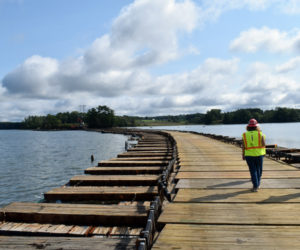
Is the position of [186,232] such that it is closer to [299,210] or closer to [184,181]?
[299,210]

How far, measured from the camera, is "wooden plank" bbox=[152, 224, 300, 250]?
4.15 metres

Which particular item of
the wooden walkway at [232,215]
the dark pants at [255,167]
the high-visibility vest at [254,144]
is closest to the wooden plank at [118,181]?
the wooden walkway at [232,215]

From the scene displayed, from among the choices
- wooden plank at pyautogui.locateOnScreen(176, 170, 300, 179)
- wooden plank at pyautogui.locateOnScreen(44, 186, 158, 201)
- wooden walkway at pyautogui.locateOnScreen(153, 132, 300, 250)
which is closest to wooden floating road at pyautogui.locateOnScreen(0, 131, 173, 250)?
wooden walkway at pyautogui.locateOnScreen(153, 132, 300, 250)

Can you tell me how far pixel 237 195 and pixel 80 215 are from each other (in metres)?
4.30

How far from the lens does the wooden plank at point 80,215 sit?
6.30 metres

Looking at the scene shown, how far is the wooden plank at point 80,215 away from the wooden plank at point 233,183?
2.19m

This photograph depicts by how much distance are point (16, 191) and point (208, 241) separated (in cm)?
1612

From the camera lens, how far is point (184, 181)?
8.83 m

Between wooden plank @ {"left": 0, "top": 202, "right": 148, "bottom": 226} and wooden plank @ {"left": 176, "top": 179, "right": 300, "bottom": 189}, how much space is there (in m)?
2.19

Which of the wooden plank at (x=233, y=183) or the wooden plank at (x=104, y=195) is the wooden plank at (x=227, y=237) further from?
the wooden plank at (x=104, y=195)

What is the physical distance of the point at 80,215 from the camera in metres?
6.36

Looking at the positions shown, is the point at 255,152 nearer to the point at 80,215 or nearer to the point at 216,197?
the point at 216,197

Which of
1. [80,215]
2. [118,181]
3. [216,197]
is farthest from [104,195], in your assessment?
[216,197]

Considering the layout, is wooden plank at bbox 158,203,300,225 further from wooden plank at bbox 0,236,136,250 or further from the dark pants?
the dark pants
